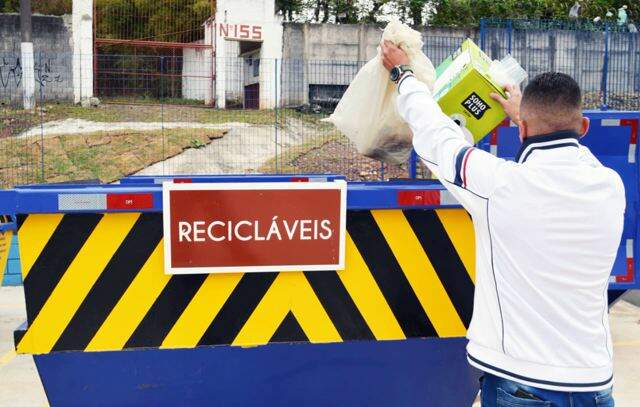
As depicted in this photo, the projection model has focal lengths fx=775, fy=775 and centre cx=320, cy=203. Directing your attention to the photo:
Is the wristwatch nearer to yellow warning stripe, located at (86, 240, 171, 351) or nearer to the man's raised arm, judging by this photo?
the man's raised arm

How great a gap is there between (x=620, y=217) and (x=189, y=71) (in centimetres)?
2329

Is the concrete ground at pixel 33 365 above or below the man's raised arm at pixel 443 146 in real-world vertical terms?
below

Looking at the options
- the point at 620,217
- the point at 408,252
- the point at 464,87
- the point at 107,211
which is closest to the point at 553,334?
the point at 620,217

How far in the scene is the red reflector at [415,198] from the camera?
10.4 ft

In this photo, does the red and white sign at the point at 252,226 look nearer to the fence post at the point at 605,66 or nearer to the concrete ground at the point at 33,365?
the concrete ground at the point at 33,365

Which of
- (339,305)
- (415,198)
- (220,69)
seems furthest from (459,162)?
(220,69)

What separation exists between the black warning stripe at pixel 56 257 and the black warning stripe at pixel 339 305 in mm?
889

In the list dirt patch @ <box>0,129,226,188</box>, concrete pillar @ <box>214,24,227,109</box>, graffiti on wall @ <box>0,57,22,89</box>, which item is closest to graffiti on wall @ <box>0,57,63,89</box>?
graffiti on wall @ <box>0,57,22,89</box>

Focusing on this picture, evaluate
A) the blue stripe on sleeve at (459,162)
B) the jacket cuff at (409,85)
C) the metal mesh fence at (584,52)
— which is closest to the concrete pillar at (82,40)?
the metal mesh fence at (584,52)

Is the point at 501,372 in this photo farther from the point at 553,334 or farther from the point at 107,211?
the point at 107,211

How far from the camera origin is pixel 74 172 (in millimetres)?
16969

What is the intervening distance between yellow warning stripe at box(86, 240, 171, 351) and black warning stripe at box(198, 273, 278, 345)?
26 cm

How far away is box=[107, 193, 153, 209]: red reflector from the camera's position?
9.82 ft

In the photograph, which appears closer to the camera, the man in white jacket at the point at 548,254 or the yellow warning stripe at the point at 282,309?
the man in white jacket at the point at 548,254
